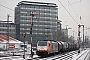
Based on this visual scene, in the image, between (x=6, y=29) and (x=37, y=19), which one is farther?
(x=37, y=19)

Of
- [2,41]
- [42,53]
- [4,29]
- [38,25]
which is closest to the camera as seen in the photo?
[42,53]

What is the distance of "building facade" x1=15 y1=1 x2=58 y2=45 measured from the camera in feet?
520

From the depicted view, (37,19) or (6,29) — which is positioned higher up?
(37,19)

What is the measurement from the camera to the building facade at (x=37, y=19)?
158375mm

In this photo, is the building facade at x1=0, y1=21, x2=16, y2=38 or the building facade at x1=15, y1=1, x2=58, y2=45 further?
the building facade at x1=15, y1=1, x2=58, y2=45

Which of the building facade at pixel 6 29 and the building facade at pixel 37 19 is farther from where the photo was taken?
the building facade at pixel 37 19

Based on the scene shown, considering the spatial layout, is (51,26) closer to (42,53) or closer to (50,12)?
(50,12)

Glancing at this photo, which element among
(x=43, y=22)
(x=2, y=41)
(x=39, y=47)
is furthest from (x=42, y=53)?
(x=43, y=22)

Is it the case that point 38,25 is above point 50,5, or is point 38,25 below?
below

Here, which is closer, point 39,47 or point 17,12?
point 39,47

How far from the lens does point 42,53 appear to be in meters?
45.2

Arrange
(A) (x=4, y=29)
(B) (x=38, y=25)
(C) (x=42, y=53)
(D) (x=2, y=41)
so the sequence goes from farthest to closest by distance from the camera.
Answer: (B) (x=38, y=25) < (A) (x=4, y=29) < (D) (x=2, y=41) < (C) (x=42, y=53)

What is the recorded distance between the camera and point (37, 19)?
546 feet

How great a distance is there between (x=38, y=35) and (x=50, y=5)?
24038mm
